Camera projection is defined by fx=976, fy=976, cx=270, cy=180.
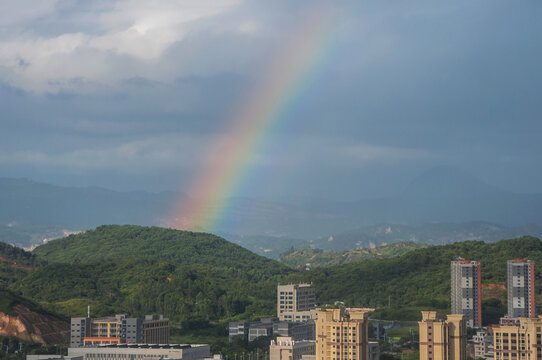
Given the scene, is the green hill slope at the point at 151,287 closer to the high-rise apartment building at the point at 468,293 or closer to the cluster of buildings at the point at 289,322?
the cluster of buildings at the point at 289,322

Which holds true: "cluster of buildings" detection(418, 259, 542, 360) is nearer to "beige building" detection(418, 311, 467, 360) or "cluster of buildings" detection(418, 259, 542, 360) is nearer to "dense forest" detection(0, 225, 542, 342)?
"beige building" detection(418, 311, 467, 360)

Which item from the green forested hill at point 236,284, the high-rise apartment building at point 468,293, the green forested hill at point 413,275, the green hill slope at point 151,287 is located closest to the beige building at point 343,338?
the high-rise apartment building at point 468,293

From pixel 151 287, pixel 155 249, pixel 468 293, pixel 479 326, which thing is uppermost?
pixel 155 249

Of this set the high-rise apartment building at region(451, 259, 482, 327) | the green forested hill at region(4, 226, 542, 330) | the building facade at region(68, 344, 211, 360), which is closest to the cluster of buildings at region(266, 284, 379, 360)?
the building facade at region(68, 344, 211, 360)

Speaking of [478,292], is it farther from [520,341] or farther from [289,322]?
[520,341]

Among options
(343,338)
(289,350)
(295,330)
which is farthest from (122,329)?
(343,338)

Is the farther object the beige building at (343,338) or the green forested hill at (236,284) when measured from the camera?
the green forested hill at (236,284)
